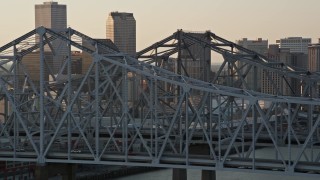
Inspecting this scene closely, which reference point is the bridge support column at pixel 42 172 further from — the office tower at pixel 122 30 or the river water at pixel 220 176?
the office tower at pixel 122 30

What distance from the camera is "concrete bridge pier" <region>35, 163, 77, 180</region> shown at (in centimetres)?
3075

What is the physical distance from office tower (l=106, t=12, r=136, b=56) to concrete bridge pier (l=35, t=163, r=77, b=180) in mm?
80965

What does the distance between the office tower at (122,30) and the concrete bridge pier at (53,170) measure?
8096 cm

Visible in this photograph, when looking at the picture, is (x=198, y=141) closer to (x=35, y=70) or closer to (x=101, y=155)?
(x=101, y=155)

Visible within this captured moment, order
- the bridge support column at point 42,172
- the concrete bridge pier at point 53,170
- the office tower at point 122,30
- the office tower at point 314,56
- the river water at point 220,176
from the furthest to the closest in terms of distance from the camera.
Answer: the office tower at point 314,56 < the office tower at point 122,30 < the river water at point 220,176 < the concrete bridge pier at point 53,170 < the bridge support column at point 42,172

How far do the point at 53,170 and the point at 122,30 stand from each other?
298ft

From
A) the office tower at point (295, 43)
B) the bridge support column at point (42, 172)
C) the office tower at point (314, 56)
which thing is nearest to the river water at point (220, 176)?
the bridge support column at point (42, 172)

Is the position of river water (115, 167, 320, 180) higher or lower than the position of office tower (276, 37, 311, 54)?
lower

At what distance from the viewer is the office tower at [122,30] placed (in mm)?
116656

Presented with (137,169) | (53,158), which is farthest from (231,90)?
(137,169)

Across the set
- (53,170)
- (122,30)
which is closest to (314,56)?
(122,30)

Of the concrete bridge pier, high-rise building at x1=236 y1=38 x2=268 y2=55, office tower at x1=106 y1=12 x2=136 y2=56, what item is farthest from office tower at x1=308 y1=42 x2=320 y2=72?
the concrete bridge pier

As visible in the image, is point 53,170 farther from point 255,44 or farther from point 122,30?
point 255,44

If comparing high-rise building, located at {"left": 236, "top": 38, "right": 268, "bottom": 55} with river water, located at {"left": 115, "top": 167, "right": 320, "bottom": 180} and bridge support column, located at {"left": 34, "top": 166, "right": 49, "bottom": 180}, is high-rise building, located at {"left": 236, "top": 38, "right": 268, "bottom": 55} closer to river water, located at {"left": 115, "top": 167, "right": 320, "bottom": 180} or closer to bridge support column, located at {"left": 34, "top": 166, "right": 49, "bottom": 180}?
river water, located at {"left": 115, "top": 167, "right": 320, "bottom": 180}
